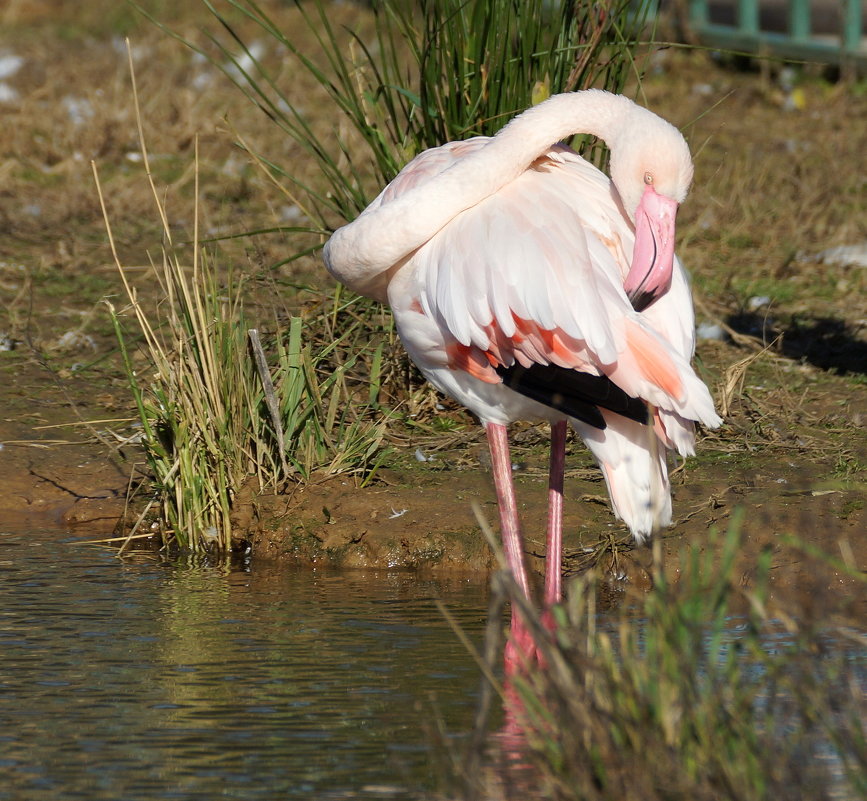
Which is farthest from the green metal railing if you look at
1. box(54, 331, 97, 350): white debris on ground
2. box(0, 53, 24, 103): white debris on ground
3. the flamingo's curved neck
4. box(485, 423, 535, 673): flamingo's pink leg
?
box(485, 423, 535, 673): flamingo's pink leg

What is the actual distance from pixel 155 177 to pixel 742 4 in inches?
184

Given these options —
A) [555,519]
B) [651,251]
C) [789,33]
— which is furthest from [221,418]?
[789,33]

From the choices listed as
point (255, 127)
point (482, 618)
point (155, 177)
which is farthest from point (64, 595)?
point (255, 127)

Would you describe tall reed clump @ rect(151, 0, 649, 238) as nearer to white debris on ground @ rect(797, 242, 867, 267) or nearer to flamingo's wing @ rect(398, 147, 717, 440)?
flamingo's wing @ rect(398, 147, 717, 440)

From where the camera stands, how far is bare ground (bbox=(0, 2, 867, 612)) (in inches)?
179

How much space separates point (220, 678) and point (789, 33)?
782 centimetres

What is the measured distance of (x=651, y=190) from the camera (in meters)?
3.69

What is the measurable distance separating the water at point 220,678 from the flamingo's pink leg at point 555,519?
0.23m

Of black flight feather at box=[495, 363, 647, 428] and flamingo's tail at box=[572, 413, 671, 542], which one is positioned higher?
black flight feather at box=[495, 363, 647, 428]

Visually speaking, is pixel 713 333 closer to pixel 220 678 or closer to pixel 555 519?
pixel 555 519

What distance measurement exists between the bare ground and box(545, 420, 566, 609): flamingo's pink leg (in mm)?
375

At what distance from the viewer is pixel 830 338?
241 inches

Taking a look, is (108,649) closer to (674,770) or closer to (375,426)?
(375,426)

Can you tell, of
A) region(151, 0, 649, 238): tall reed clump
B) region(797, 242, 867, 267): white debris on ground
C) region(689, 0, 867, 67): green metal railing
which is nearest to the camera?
region(151, 0, 649, 238): tall reed clump
